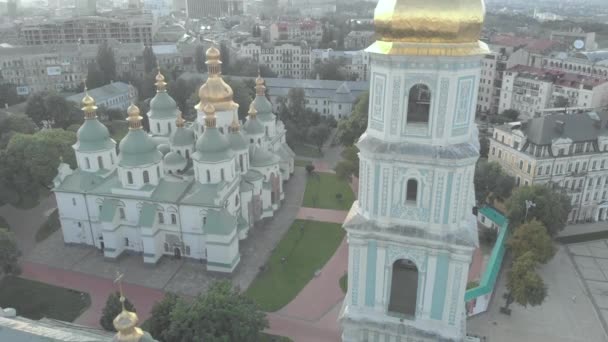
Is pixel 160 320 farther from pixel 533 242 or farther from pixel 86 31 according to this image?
pixel 86 31

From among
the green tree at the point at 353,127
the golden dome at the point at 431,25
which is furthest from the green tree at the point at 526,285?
the green tree at the point at 353,127

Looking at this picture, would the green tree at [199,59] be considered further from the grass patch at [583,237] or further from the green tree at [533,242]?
the green tree at [533,242]

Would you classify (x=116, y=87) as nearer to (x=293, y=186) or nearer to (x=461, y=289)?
(x=293, y=186)

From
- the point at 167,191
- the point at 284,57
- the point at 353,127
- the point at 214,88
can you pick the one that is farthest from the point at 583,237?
the point at 284,57

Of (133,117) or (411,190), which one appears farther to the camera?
(133,117)

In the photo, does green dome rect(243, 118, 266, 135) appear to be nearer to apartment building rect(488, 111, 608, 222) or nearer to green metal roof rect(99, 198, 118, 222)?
green metal roof rect(99, 198, 118, 222)
